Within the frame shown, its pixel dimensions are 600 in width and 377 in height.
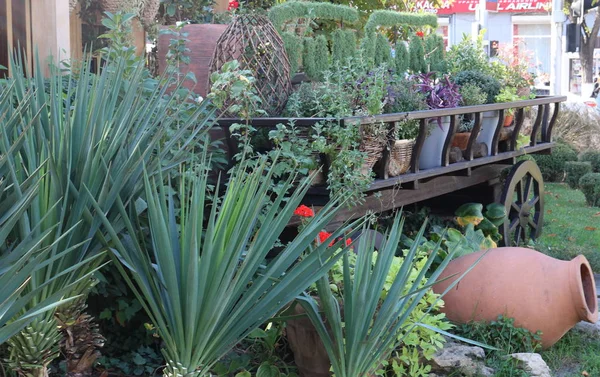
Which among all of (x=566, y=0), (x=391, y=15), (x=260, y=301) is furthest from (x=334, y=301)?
(x=566, y=0)

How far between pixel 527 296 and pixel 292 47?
7.91 ft

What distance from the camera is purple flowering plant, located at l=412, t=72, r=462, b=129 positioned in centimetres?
533

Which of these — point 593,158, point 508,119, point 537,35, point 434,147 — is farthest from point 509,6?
point 434,147

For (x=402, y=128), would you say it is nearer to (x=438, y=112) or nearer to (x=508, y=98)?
(x=438, y=112)

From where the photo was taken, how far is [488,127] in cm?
598

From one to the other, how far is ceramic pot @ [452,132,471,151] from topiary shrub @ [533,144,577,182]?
638 cm

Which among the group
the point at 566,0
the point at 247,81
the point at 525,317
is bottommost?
the point at 525,317

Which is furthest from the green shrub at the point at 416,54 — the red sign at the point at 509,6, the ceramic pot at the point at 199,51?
the red sign at the point at 509,6

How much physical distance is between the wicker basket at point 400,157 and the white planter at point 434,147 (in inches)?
14.2

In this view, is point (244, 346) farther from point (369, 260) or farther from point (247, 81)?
point (247, 81)

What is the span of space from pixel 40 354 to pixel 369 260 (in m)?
1.17

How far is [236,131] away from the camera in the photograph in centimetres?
426

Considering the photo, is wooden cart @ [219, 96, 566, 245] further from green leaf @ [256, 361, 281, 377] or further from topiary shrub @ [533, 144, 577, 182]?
topiary shrub @ [533, 144, 577, 182]

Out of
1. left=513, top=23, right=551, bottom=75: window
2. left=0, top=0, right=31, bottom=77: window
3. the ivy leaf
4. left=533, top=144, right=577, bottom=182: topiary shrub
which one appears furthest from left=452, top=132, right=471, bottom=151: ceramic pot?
left=513, top=23, right=551, bottom=75: window
